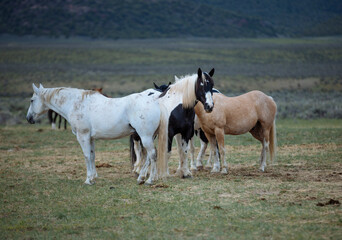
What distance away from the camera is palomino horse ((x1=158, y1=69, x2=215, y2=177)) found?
32.9ft

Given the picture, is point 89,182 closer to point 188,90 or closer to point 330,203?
point 188,90

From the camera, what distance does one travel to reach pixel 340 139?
16.5m

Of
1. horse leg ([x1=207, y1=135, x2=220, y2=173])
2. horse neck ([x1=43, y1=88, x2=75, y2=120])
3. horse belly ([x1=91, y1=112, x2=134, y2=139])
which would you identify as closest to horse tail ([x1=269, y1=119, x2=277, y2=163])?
horse leg ([x1=207, y1=135, x2=220, y2=173])

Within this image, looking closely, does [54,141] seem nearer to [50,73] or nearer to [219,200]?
[219,200]

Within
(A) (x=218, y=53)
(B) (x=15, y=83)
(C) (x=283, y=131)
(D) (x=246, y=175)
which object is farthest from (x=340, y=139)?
(A) (x=218, y=53)

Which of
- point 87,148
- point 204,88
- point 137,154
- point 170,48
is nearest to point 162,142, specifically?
point 204,88

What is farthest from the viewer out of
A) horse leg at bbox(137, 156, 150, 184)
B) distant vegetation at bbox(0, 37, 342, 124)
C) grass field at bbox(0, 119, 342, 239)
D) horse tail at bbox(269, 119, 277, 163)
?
distant vegetation at bbox(0, 37, 342, 124)

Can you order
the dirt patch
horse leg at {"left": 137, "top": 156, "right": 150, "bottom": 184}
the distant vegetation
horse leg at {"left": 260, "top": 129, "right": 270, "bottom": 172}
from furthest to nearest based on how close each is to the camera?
the distant vegetation
horse leg at {"left": 260, "top": 129, "right": 270, "bottom": 172}
horse leg at {"left": 137, "top": 156, "right": 150, "bottom": 184}
the dirt patch

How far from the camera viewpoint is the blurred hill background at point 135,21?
101500 millimetres

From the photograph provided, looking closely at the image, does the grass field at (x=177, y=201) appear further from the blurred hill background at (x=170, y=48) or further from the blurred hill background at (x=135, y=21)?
the blurred hill background at (x=135, y=21)

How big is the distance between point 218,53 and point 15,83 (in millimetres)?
35183

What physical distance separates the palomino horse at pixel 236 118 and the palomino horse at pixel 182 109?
0.61 metres

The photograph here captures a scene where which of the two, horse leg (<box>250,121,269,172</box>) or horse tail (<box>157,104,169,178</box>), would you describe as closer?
horse tail (<box>157,104,169,178</box>)

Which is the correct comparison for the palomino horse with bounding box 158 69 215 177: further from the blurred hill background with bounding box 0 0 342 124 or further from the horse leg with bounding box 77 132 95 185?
the blurred hill background with bounding box 0 0 342 124
